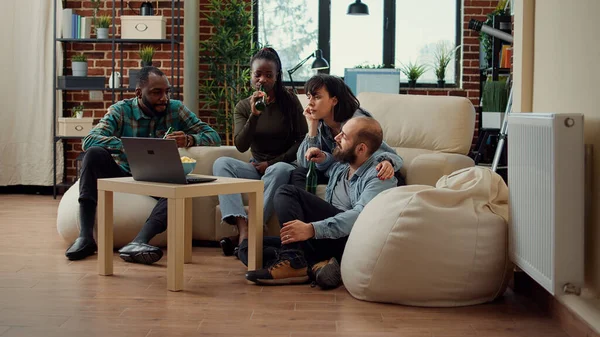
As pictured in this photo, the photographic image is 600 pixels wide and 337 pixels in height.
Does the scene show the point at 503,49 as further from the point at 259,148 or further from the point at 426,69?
the point at 259,148

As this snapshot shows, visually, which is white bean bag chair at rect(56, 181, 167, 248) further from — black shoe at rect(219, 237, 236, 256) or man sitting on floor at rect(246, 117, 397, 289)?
man sitting on floor at rect(246, 117, 397, 289)

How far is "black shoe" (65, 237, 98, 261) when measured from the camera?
3.98 meters

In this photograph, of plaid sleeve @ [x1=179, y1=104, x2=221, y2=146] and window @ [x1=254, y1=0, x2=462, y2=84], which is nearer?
plaid sleeve @ [x1=179, y1=104, x2=221, y2=146]

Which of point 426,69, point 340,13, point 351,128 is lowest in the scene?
point 351,128

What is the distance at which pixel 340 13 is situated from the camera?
8.10m

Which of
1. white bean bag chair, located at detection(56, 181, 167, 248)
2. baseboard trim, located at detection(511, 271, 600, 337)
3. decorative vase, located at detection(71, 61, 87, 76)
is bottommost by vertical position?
baseboard trim, located at detection(511, 271, 600, 337)

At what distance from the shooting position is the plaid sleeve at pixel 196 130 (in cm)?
450

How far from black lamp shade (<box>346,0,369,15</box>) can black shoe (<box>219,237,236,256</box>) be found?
3.94 m

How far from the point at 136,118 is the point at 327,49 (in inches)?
156

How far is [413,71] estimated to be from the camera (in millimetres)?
7691

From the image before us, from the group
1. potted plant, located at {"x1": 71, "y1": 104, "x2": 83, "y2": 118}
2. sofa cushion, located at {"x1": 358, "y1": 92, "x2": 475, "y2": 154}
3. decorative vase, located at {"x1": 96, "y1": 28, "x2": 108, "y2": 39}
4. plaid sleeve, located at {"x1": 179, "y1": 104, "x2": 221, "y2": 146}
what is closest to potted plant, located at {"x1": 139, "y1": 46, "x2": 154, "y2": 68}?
decorative vase, located at {"x1": 96, "y1": 28, "x2": 108, "y2": 39}

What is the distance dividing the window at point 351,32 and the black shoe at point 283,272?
4817mm

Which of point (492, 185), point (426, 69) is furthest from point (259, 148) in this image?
point (426, 69)

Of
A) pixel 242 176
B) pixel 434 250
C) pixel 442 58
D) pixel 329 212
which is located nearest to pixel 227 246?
pixel 242 176
